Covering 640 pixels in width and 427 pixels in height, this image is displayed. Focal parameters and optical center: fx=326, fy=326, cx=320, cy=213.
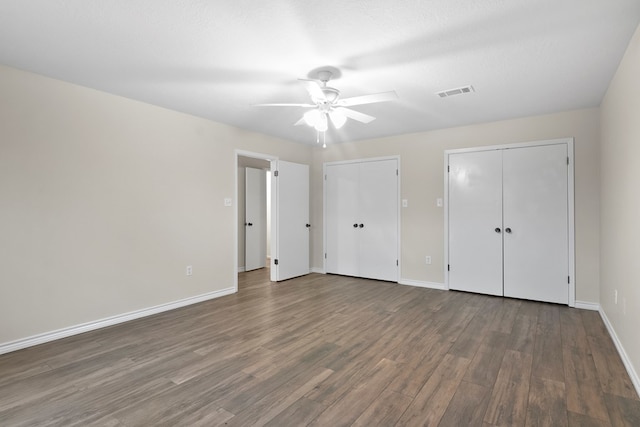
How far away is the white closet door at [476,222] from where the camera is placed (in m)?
4.36

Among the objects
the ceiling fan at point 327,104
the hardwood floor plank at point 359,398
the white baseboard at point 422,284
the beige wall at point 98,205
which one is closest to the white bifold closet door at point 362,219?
the white baseboard at point 422,284

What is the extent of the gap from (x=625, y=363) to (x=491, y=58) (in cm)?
250

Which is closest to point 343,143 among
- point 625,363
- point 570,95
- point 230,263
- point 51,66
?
point 230,263

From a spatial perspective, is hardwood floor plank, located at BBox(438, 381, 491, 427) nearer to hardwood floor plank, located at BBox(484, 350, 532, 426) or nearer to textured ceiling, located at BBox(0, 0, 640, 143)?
hardwood floor plank, located at BBox(484, 350, 532, 426)

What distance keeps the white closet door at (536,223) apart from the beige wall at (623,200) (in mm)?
563

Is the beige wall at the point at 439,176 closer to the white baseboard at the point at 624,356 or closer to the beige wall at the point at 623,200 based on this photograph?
the beige wall at the point at 623,200

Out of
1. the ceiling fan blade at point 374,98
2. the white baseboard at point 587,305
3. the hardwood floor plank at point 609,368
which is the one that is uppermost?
the ceiling fan blade at point 374,98

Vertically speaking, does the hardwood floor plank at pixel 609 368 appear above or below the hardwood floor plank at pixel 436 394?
above

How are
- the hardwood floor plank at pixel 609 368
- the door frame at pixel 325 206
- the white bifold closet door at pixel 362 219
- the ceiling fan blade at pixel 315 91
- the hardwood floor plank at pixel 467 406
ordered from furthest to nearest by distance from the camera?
the white bifold closet door at pixel 362 219
the door frame at pixel 325 206
the ceiling fan blade at pixel 315 91
the hardwood floor plank at pixel 609 368
the hardwood floor plank at pixel 467 406

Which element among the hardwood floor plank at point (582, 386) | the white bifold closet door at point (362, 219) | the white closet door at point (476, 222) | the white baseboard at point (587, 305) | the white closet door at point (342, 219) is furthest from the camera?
the white closet door at point (342, 219)

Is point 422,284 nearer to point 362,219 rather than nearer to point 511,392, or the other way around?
point 362,219

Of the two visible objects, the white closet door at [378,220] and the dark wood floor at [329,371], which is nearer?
Result: the dark wood floor at [329,371]

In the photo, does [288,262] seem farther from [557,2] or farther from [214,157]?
[557,2]

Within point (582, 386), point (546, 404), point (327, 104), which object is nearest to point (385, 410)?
point (546, 404)
